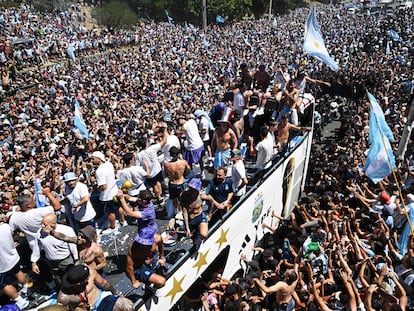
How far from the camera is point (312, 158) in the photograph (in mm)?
11062

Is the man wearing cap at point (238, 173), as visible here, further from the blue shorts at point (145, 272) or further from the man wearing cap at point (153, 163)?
the blue shorts at point (145, 272)

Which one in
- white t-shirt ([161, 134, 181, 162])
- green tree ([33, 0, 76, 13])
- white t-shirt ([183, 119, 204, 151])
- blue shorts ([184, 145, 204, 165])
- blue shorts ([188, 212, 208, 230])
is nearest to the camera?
blue shorts ([188, 212, 208, 230])

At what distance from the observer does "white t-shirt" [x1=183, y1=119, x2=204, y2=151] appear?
6.80 metres

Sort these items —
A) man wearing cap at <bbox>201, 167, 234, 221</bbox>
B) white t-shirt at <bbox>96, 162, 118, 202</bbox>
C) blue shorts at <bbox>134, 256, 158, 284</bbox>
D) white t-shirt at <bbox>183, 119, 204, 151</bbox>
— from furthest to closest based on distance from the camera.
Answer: white t-shirt at <bbox>183, 119, 204, 151</bbox>
man wearing cap at <bbox>201, 167, 234, 221</bbox>
white t-shirt at <bbox>96, 162, 118, 202</bbox>
blue shorts at <bbox>134, 256, 158, 284</bbox>

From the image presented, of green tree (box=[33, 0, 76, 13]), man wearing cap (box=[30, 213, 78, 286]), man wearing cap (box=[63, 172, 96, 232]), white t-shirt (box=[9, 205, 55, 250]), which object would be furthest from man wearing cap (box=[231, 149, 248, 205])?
green tree (box=[33, 0, 76, 13])

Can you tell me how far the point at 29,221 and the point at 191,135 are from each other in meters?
3.31

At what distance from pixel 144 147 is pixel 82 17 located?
4359 centimetres

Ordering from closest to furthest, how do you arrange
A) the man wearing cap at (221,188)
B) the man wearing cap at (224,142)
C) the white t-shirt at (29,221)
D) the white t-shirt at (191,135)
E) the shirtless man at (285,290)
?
the white t-shirt at (29,221)
the shirtless man at (285,290)
the man wearing cap at (221,188)
the man wearing cap at (224,142)
the white t-shirt at (191,135)

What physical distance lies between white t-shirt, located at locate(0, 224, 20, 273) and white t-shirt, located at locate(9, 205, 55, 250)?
0.24 metres

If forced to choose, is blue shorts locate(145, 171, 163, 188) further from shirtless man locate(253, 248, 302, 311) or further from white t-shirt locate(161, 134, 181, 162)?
shirtless man locate(253, 248, 302, 311)

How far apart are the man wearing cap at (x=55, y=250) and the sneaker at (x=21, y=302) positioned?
0.42m

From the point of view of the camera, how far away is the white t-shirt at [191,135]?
22.3 ft

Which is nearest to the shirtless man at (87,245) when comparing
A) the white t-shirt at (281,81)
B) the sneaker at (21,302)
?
Result: the sneaker at (21,302)

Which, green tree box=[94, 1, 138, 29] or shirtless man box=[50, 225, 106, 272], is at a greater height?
green tree box=[94, 1, 138, 29]
